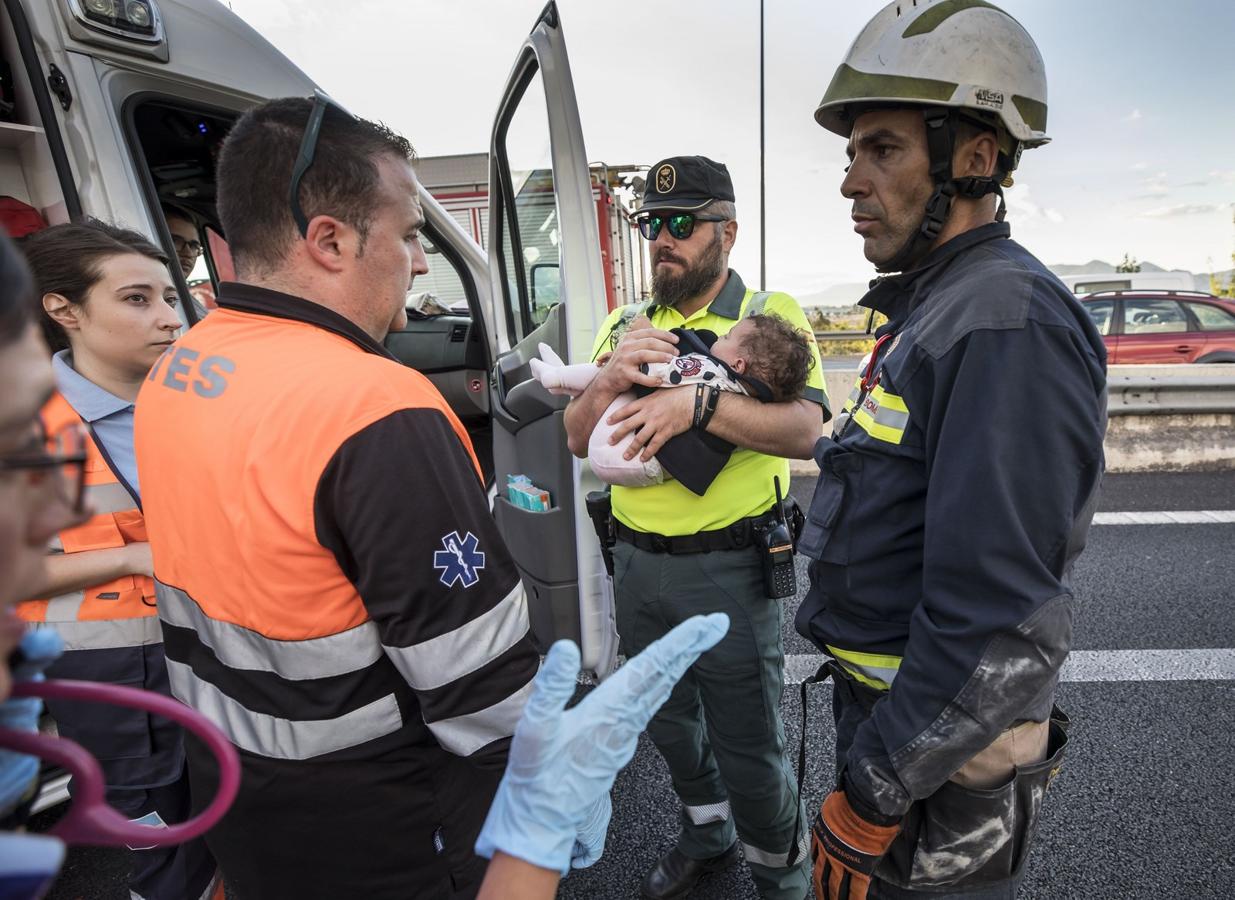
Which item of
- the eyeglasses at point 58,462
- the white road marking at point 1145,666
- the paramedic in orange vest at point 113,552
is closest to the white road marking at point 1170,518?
the white road marking at point 1145,666

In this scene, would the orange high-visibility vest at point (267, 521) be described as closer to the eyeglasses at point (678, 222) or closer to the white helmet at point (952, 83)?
the white helmet at point (952, 83)

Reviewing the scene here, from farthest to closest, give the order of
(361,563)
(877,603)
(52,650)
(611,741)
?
(877,603) < (361,563) < (611,741) < (52,650)

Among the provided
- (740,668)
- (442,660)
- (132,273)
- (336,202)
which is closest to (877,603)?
(740,668)

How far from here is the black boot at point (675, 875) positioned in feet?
6.72

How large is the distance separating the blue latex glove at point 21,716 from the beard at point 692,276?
6.06ft

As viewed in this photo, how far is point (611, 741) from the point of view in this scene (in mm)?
792

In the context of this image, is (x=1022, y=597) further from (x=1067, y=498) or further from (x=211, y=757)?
(x=211, y=757)

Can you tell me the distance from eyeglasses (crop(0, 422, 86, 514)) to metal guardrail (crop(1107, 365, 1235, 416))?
6.68 metres

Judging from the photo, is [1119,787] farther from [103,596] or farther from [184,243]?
[184,243]

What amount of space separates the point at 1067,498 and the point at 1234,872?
1.90 meters

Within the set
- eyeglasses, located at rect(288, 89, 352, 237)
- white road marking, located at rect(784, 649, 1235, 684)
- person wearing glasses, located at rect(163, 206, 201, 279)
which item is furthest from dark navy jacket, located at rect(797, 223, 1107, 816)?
person wearing glasses, located at rect(163, 206, 201, 279)

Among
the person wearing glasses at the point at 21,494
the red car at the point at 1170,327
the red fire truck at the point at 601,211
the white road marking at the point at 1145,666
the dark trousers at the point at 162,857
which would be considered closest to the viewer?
the person wearing glasses at the point at 21,494

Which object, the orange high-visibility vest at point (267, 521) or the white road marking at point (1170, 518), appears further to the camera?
the white road marking at point (1170, 518)

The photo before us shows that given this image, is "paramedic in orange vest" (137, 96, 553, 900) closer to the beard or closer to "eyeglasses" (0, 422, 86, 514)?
"eyeglasses" (0, 422, 86, 514)
